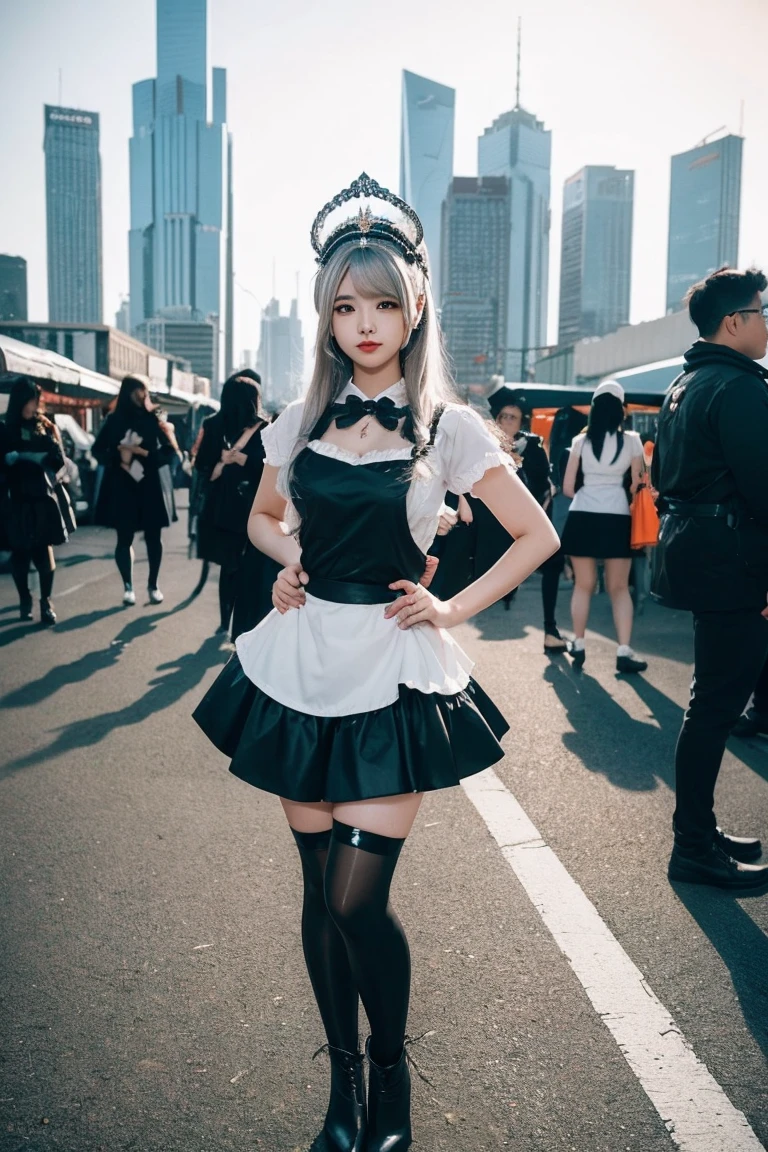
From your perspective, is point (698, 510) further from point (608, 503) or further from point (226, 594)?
point (226, 594)

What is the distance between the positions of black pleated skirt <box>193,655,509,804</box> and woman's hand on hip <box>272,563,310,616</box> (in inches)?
8.2

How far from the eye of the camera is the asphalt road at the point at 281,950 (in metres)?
2.24

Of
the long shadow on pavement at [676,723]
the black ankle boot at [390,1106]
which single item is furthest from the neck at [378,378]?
the long shadow on pavement at [676,723]

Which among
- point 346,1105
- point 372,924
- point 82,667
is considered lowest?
point 82,667

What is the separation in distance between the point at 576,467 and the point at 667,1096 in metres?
5.40

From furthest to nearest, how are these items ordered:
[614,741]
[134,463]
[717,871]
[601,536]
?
[134,463] < [601,536] < [614,741] < [717,871]

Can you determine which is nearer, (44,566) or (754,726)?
(754,726)

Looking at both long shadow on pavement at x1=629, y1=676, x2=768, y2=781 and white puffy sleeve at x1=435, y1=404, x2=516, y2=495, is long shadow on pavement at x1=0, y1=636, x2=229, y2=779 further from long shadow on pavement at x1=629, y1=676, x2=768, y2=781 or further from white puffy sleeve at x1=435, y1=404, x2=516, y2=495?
white puffy sleeve at x1=435, y1=404, x2=516, y2=495

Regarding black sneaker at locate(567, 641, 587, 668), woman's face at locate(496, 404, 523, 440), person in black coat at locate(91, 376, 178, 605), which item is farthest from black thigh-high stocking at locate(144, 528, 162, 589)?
black sneaker at locate(567, 641, 587, 668)

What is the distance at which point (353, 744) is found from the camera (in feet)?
6.91

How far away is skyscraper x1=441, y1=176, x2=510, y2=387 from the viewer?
167675 millimetres

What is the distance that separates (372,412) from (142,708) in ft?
13.3

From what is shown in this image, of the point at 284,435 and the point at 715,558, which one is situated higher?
the point at 284,435

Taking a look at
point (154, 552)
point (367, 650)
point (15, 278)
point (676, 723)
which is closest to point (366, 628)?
point (367, 650)
